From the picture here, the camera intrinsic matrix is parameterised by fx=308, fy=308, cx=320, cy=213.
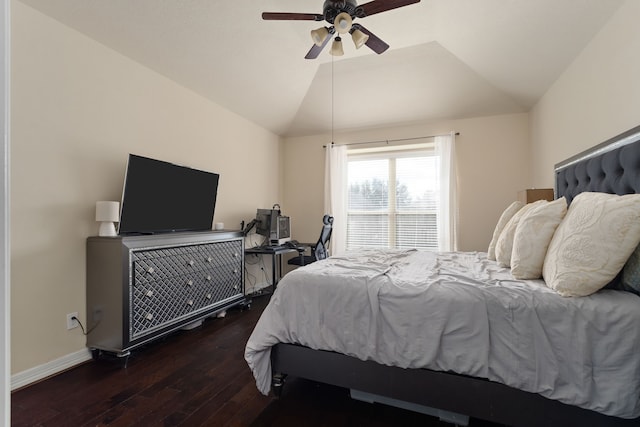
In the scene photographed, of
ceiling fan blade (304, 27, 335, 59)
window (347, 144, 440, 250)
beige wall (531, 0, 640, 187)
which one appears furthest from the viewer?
window (347, 144, 440, 250)

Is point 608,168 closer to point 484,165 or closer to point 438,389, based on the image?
point 438,389

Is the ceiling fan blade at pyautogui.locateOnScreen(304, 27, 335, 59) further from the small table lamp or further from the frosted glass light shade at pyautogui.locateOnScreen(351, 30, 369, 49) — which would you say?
the small table lamp

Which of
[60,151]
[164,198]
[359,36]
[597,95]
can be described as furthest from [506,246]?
[60,151]

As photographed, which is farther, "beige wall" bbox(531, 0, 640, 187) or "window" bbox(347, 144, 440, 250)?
"window" bbox(347, 144, 440, 250)

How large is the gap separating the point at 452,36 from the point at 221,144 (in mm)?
2840

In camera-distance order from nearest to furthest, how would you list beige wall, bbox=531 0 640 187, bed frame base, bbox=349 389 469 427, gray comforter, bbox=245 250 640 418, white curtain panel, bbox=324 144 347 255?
1. gray comforter, bbox=245 250 640 418
2. bed frame base, bbox=349 389 469 427
3. beige wall, bbox=531 0 640 187
4. white curtain panel, bbox=324 144 347 255

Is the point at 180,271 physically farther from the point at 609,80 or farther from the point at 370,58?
the point at 609,80

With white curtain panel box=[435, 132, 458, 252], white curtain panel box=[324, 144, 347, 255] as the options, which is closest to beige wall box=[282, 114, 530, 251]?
white curtain panel box=[435, 132, 458, 252]

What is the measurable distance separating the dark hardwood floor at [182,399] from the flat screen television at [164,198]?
3.54ft

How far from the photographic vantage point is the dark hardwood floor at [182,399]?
5.34ft

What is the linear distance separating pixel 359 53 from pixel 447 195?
2.21 meters

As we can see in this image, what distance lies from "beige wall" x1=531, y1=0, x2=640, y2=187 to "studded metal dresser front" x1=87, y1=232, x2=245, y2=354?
3427 mm

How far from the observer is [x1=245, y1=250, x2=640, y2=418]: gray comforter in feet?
4.08

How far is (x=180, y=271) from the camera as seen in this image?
273cm
